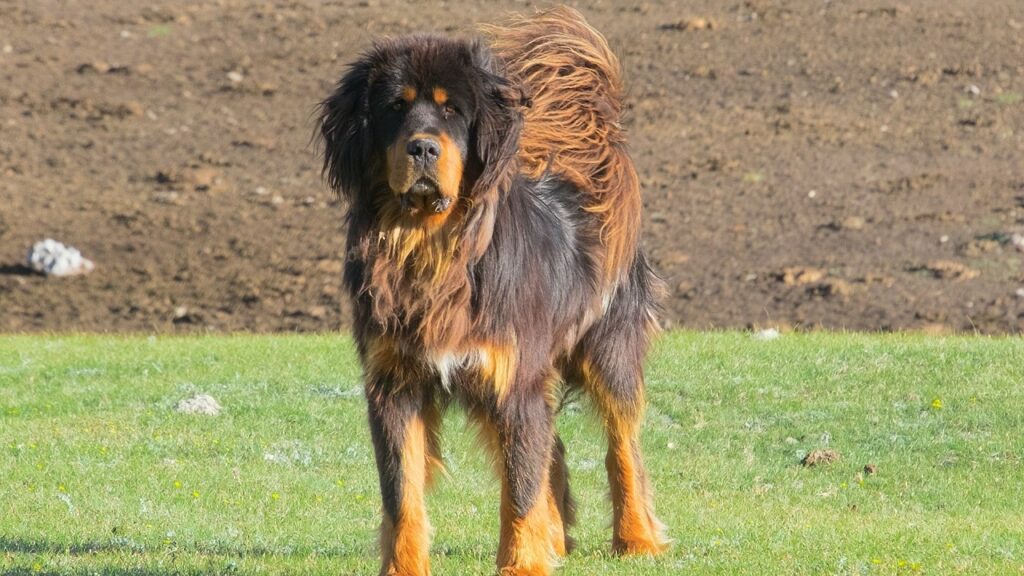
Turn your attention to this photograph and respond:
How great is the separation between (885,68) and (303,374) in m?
12.4

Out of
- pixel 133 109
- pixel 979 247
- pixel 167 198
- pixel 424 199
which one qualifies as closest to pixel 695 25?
pixel 979 247

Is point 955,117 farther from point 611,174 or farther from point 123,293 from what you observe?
point 611,174

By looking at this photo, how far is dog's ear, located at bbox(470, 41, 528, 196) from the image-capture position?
20.3ft

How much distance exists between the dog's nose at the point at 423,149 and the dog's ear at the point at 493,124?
13.5 inches

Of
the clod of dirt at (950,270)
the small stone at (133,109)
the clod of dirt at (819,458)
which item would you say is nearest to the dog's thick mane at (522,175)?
the clod of dirt at (819,458)

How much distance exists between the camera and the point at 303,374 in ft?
42.1

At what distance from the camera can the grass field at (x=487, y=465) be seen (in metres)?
7.52

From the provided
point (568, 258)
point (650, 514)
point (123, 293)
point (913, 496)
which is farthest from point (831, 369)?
point (123, 293)

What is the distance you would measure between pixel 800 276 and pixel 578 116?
30.7 ft

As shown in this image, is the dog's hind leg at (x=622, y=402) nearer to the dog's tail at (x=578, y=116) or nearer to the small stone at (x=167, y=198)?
the dog's tail at (x=578, y=116)

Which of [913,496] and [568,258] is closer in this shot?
[568,258]

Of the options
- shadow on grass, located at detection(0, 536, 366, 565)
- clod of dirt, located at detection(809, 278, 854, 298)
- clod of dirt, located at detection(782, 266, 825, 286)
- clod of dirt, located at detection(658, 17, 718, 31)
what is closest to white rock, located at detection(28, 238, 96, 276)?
clod of dirt, located at detection(782, 266, 825, 286)

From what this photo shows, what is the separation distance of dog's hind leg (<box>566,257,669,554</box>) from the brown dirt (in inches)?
316

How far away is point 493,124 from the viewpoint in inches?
245
